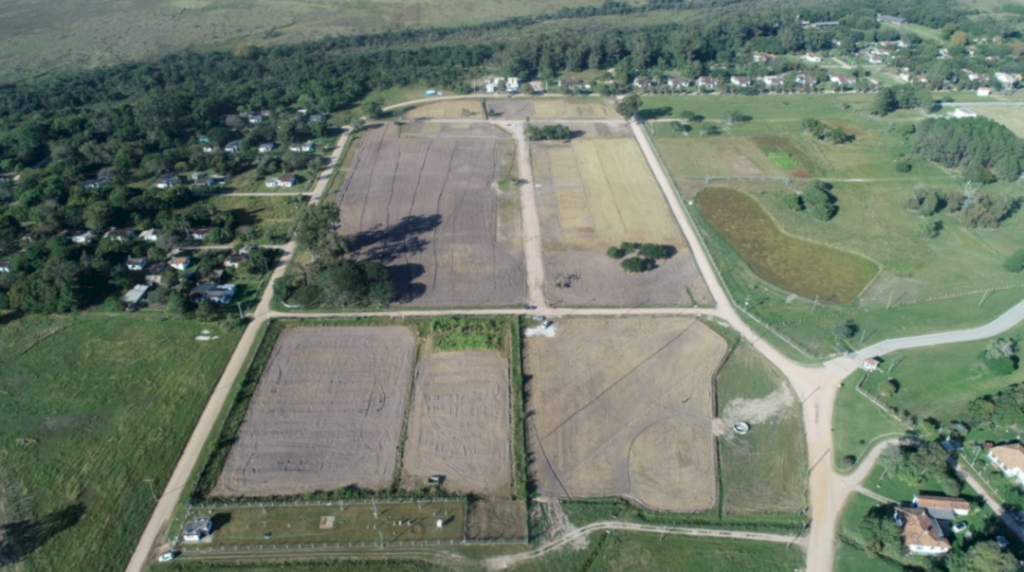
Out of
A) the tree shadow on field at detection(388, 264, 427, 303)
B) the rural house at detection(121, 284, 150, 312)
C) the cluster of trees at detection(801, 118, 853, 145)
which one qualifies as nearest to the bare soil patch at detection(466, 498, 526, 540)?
the tree shadow on field at detection(388, 264, 427, 303)

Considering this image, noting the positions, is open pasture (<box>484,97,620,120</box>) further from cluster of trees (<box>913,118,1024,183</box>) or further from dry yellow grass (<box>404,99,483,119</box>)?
cluster of trees (<box>913,118,1024,183</box>)

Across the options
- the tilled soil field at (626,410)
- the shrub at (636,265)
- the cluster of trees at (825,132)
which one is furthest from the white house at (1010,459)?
the cluster of trees at (825,132)

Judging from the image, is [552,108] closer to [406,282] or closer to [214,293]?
[406,282]

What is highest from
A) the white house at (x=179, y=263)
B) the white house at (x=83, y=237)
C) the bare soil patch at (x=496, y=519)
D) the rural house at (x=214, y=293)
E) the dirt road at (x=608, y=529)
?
the white house at (x=83, y=237)

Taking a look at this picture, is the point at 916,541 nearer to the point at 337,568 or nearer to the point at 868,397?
the point at 868,397

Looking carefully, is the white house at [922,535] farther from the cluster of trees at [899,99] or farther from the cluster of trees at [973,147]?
the cluster of trees at [899,99]

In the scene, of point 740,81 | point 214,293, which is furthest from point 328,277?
point 740,81

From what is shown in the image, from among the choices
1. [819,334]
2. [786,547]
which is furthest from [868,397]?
[786,547]
